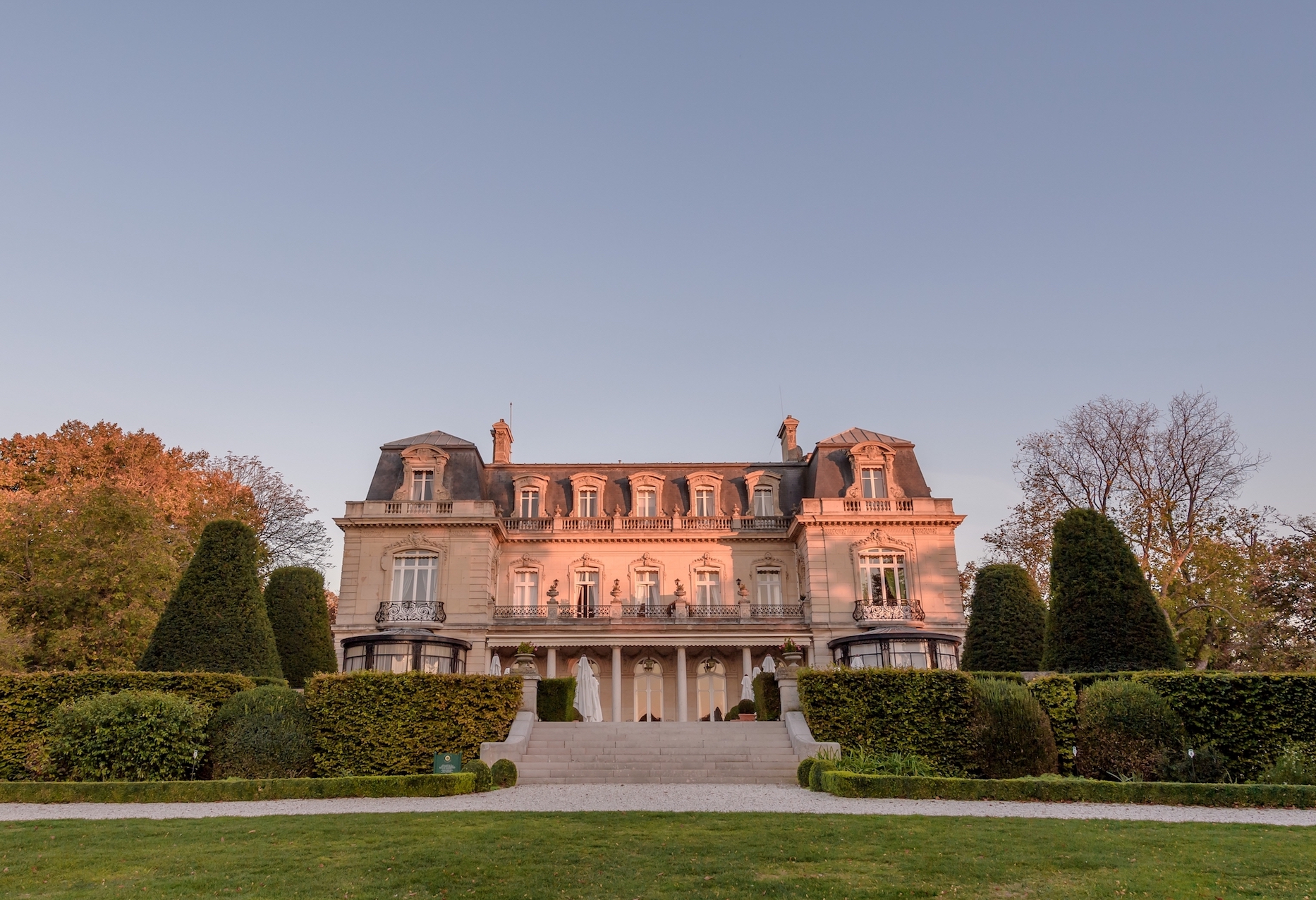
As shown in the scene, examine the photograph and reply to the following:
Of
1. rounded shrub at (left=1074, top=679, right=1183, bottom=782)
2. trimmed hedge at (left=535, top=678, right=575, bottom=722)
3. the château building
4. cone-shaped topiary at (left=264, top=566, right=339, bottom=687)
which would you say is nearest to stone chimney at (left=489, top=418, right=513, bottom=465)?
the château building

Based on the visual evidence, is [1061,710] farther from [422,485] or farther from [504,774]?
[422,485]

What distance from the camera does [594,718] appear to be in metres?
24.5

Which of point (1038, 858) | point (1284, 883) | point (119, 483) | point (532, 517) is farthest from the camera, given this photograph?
point (532, 517)

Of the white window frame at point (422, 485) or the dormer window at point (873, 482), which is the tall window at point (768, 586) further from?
the white window frame at point (422, 485)

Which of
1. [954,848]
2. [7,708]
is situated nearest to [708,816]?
[954,848]

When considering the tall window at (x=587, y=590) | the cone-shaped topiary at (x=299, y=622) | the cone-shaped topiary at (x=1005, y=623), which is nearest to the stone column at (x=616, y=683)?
the tall window at (x=587, y=590)

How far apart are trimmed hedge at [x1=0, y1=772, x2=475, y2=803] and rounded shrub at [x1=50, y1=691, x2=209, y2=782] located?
3.62 ft

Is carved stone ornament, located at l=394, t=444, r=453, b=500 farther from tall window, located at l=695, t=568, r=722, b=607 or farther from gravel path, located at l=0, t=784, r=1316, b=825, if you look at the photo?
gravel path, located at l=0, t=784, r=1316, b=825

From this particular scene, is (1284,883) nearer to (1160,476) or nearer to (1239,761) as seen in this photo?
(1239,761)

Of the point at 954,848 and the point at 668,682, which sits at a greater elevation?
Answer: the point at 668,682

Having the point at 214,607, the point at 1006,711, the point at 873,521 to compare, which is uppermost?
the point at 873,521

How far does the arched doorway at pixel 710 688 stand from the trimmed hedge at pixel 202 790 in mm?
17717

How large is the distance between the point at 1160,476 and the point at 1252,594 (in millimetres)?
5753

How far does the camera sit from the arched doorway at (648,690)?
30797mm
